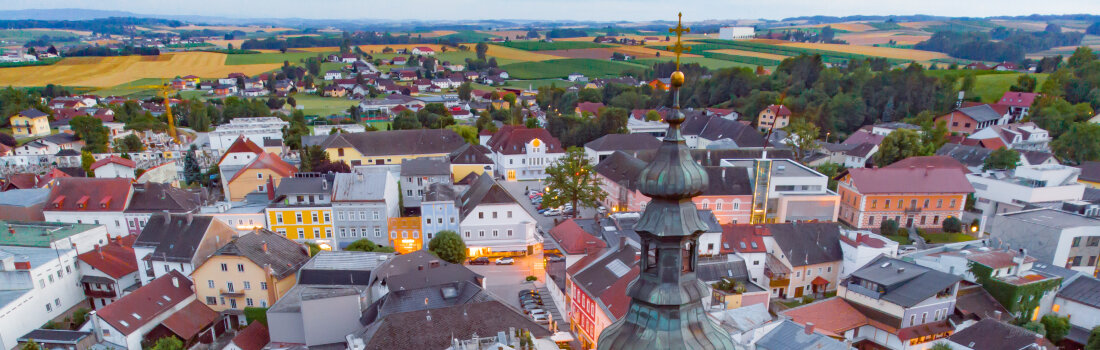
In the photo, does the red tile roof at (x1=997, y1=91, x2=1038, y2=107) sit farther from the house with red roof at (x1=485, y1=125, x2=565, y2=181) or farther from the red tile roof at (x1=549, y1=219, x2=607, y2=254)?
the red tile roof at (x1=549, y1=219, x2=607, y2=254)

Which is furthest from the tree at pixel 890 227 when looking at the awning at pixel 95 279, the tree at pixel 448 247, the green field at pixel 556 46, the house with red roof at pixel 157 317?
the green field at pixel 556 46

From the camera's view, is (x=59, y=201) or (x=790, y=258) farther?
(x=59, y=201)

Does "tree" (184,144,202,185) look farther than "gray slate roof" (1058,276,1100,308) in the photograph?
Yes

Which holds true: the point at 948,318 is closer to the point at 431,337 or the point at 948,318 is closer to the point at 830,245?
the point at 830,245

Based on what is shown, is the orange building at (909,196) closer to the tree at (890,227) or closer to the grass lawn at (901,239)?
the tree at (890,227)

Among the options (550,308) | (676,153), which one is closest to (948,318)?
(550,308)

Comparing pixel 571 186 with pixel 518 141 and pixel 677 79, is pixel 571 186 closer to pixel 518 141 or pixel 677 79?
pixel 518 141

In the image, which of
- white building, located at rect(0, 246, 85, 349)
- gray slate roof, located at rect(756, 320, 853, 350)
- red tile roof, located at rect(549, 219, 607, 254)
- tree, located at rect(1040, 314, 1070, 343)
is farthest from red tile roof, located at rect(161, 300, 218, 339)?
tree, located at rect(1040, 314, 1070, 343)
